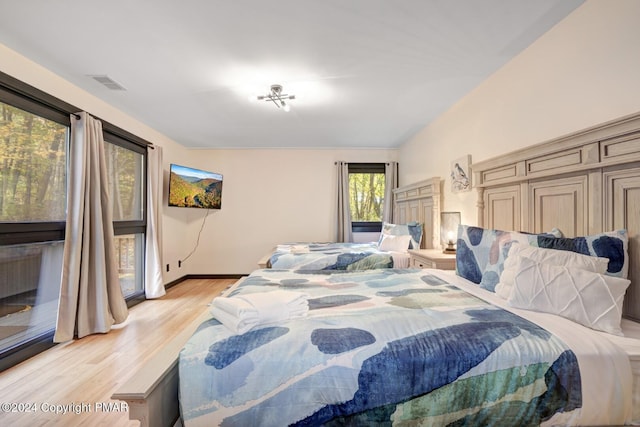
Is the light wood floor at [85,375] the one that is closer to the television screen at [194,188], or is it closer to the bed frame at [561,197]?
the bed frame at [561,197]

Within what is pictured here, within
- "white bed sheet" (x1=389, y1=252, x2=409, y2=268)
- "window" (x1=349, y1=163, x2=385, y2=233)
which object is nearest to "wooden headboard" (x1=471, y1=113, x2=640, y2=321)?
"white bed sheet" (x1=389, y1=252, x2=409, y2=268)

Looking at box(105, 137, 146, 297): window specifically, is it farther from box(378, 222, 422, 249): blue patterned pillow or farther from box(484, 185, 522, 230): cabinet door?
box(484, 185, 522, 230): cabinet door

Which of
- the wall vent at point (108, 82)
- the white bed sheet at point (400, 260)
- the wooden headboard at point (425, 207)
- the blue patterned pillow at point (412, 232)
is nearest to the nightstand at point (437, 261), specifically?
the white bed sheet at point (400, 260)

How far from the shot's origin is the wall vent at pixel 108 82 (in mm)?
2580

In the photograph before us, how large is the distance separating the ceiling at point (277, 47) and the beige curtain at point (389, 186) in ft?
6.00

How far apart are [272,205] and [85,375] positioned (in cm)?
364

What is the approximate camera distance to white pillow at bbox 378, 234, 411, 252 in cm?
360

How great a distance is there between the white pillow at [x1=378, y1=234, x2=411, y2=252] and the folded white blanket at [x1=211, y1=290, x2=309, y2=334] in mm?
2410

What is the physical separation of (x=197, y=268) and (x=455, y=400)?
17.0 ft

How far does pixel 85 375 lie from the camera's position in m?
2.09

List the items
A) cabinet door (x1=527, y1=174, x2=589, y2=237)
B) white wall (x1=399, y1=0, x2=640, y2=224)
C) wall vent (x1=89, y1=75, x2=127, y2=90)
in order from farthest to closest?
wall vent (x1=89, y1=75, x2=127, y2=90) < cabinet door (x1=527, y1=174, x2=589, y2=237) < white wall (x1=399, y1=0, x2=640, y2=224)

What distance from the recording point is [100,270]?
2.82m

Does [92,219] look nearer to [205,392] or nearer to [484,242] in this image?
[205,392]

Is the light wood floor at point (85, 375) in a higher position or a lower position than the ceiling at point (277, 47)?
lower
